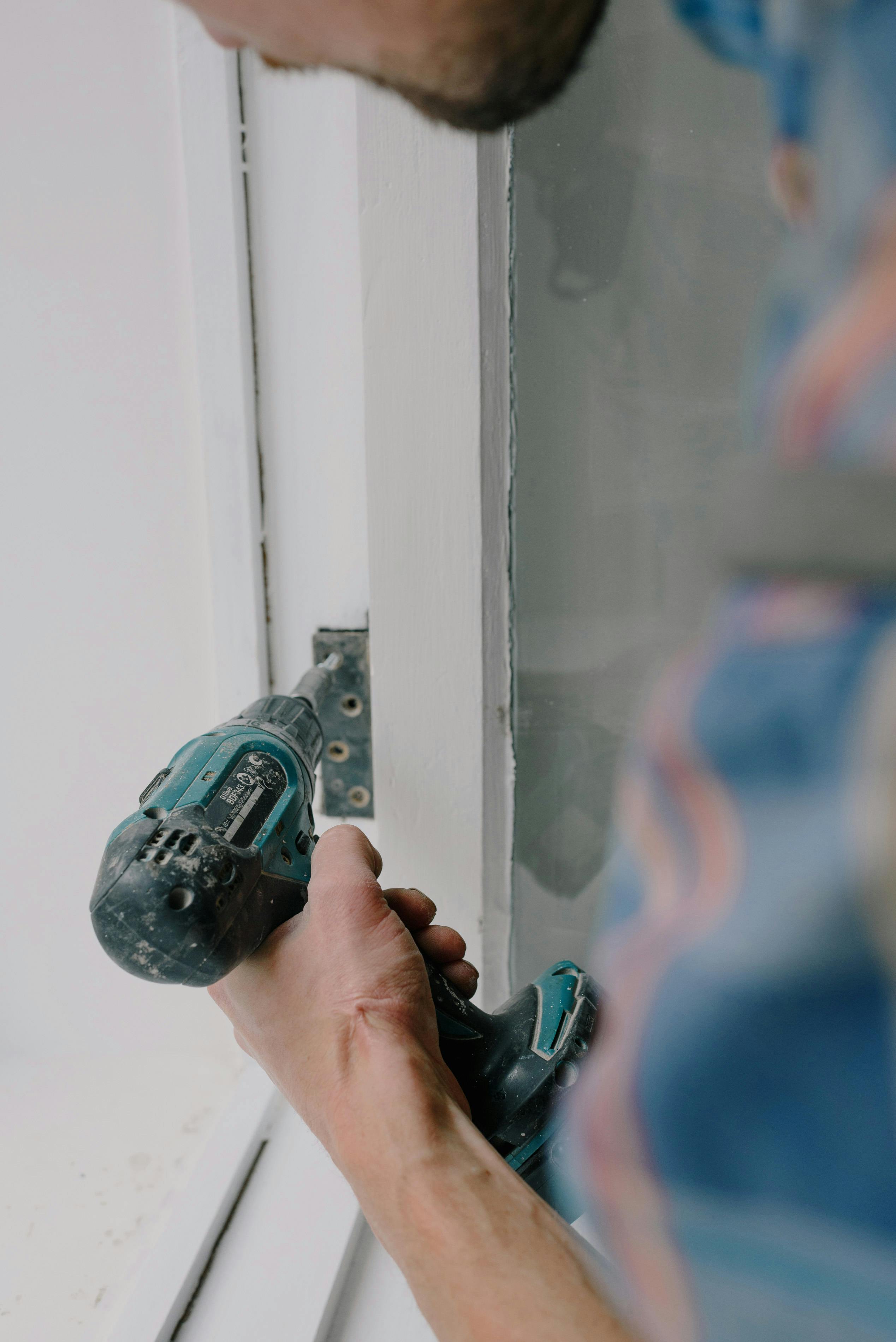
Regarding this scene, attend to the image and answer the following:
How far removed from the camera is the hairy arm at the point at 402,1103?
312 millimetres

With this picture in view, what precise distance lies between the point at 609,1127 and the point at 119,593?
2.37ft

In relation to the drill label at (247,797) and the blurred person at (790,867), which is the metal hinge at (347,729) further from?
the blurred person at (790,867)

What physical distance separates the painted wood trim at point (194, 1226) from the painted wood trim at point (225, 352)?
375 mm

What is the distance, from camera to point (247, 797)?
56 cm

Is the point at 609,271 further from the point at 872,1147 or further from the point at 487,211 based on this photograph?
the point at 872,1147

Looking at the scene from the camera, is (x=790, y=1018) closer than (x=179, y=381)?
Yes

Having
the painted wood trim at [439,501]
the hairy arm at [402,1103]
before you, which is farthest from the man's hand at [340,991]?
the painted wood trim at [439,501]

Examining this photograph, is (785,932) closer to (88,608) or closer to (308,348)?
(308,348)

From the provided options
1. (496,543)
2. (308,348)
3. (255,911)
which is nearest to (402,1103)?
(255,911)

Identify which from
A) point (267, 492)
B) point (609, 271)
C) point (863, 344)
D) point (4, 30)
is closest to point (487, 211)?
point (609, 271)

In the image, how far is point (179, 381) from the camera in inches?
27.6

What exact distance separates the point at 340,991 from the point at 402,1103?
90mm

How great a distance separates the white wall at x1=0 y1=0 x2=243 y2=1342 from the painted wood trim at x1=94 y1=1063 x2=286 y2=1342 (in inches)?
2.0

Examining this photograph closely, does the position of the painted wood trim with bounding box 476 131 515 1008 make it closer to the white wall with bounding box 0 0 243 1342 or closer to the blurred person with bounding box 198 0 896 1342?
the white wall with bounding box 0 0 243 1342
